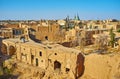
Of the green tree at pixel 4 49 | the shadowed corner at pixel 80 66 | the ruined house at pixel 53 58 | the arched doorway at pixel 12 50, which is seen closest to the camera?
the shadowed corner at pixel 80 66

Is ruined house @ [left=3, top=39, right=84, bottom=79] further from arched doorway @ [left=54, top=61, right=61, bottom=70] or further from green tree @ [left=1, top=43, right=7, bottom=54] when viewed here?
green tree @ [left=1, top=43, right=7, bottom=54]

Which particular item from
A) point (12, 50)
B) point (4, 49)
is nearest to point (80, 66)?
point (12, 50)

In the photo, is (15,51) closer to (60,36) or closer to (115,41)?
(60,36)

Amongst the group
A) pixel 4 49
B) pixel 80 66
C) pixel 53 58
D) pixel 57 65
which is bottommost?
pixel 57 65

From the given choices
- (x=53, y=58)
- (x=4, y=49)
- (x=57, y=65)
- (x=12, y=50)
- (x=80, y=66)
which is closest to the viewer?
(x=80, y=66)

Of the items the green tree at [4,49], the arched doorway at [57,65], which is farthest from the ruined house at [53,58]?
the green tree at [4,49]

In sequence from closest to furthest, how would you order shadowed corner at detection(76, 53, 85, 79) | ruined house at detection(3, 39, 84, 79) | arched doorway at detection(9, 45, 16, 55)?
shadowed corner at detection(76, 53, 85, 79) → ruined house at detection(3, 39, 84, 79) → arched doorway at detection(9, 45, 16, 55)

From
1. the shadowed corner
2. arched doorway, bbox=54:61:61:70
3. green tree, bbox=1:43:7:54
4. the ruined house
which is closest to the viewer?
the shadowed corner

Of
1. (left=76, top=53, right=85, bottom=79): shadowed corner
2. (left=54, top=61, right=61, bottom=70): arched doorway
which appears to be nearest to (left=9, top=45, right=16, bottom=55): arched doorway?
(left=54, top=61, right=61, bottom=70): arched doorway

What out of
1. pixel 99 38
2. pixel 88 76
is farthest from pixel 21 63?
pixel 99 38

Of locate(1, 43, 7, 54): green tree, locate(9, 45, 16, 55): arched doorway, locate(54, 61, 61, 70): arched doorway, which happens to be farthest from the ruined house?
locate(1, 43, 7, 54): green tree

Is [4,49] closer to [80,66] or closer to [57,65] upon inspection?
[57,65]

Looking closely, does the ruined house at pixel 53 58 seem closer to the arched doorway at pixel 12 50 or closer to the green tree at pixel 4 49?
the arched doorway at pixel 12 50

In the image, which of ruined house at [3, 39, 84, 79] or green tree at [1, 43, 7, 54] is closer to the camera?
ruined house at [3, 39, 84, 79]
